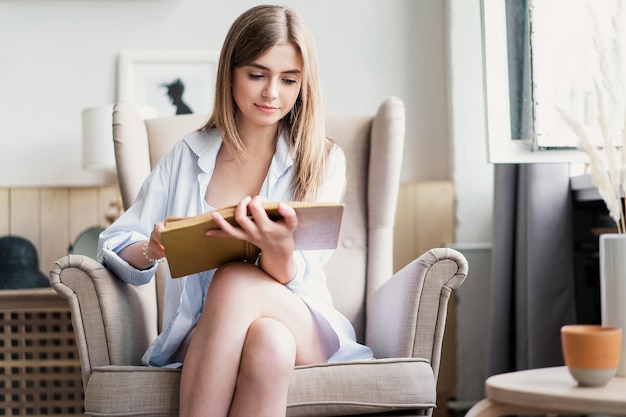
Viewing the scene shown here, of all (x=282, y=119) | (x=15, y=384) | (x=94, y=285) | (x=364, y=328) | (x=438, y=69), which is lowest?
(x=15, y=384)

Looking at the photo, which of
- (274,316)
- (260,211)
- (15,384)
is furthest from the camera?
(15,384)

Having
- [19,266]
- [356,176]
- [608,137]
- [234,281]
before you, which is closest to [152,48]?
[19,266]

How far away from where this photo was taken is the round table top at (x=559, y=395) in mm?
1037

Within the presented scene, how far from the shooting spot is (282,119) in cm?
177

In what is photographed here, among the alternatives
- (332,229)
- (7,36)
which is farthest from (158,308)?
(7,36)

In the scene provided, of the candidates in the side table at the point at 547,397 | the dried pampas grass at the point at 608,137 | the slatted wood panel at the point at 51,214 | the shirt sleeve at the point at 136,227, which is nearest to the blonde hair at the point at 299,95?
the shirt sleeve at the point at 136,227

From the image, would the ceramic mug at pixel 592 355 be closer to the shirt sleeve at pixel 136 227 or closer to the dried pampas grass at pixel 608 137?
the dried pampas grass at pixel 608 137

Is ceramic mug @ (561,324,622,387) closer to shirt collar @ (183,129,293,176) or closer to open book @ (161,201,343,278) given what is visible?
open book @ (161,201,343,278)

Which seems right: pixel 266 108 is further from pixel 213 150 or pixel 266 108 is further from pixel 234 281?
pixel 234 281

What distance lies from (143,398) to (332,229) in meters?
0.45

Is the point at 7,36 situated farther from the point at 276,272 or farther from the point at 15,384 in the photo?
the point at 276,272

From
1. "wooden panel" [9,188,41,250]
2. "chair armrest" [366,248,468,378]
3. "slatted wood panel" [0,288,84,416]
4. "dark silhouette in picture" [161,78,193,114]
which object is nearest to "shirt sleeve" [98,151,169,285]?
"chair armrest" [366,248,468,378]

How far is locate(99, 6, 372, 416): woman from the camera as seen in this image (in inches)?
52.5

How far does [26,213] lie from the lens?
276 cm
